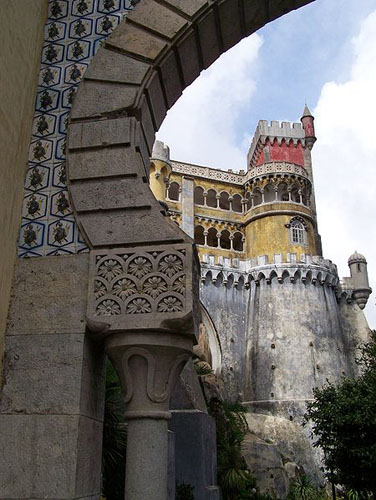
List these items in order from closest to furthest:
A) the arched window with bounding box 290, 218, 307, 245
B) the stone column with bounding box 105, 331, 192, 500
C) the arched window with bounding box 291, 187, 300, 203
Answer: the stone column with bounding box 105, 331, 192, 500 → the arched window with bounding box 290, 218, 307, 245 → the arched window with bounding box 291, 187, 300, 203

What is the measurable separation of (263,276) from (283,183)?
8.04 metres

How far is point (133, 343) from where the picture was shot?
3.99 meters

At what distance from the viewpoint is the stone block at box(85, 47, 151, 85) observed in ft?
16.6

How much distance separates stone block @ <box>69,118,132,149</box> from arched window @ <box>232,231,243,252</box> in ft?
124

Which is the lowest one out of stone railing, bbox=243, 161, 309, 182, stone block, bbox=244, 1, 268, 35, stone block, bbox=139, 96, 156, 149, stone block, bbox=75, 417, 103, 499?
stone block, bbox=75, 417, 103, 499

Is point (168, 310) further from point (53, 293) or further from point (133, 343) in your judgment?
point (53, 293)

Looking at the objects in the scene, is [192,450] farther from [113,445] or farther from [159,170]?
[159,170]

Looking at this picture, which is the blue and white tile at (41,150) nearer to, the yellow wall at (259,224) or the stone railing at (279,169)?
the yellow wall at (259,224)

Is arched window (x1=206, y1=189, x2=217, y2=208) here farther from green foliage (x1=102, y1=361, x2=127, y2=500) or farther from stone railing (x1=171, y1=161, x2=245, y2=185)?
green foliage (x1=102, y1=361, x2=127, y2=500)

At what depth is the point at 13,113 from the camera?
466 centimetres

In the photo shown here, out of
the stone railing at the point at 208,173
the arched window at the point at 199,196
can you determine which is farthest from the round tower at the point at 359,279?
the arched window at the point at 199,196

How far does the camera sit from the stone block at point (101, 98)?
4.98 metres

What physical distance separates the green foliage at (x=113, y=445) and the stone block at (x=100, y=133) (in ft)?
20.8

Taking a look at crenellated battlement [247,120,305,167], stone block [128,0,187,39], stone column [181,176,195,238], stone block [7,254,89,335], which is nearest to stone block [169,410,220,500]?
stone block [7,254,89,335]
